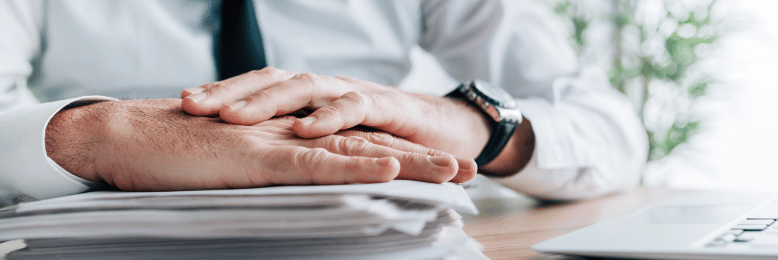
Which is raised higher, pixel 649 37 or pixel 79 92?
pixel 649 37

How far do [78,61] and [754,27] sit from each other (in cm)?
264

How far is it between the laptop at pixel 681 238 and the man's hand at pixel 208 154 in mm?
97

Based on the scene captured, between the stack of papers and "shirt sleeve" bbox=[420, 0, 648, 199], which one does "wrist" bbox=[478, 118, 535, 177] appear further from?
the stack of papers

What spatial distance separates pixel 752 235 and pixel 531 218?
0.97ft

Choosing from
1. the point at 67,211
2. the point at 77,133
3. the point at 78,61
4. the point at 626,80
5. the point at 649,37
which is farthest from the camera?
the point at 626,80

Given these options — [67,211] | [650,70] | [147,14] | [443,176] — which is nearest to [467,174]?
[443,176]

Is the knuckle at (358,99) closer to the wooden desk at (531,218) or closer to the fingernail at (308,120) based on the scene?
the fingernail at (308,120)

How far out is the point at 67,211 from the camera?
0.29m

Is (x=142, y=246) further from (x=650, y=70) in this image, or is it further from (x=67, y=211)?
(x=650, y=70)

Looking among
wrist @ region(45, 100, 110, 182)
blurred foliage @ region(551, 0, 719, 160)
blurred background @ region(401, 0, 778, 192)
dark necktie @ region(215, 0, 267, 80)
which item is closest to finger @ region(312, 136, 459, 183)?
wrist @ region(45, 100, 110, 182)

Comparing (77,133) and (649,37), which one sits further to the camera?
(649,37)

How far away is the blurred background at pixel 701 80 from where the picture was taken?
223 cm

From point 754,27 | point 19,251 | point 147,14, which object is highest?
point 754,27

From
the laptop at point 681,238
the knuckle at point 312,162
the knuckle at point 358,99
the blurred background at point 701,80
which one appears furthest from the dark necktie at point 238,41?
the blurred background at point 701,80
